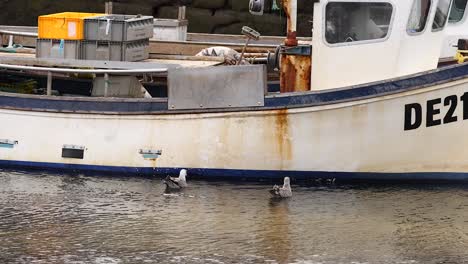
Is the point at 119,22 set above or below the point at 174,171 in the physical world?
above

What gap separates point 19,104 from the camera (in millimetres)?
15594

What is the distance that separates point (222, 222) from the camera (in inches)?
536

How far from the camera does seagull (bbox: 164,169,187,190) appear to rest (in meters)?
14.9

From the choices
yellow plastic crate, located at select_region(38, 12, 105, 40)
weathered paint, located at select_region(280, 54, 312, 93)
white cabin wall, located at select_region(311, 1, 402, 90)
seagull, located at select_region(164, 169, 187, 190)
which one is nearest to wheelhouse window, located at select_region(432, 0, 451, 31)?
white cabin wall, located at select_region(311, 1, 402, 90)

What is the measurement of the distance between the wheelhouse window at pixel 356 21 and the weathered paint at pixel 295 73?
0.41m

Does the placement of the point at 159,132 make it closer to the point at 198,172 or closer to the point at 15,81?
the point at 198,172

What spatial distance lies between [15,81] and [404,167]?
4.94 metres

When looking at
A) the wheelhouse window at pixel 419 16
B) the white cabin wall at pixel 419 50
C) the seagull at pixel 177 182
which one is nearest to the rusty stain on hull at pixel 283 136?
the seagull at pixel 177 182

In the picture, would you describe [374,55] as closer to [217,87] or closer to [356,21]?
[356,21]

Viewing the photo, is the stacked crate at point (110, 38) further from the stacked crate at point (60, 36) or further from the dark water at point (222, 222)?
the dark water at point (222, 222)

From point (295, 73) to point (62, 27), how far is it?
2.65 metres

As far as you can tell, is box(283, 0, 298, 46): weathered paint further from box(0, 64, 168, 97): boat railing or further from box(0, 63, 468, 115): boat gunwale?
box(0, 64, 168, 97): boat railing

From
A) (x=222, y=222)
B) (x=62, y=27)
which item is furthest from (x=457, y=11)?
Result: (x=222, y=222)

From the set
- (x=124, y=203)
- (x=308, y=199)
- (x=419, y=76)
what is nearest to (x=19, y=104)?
(x=124, y=203)
